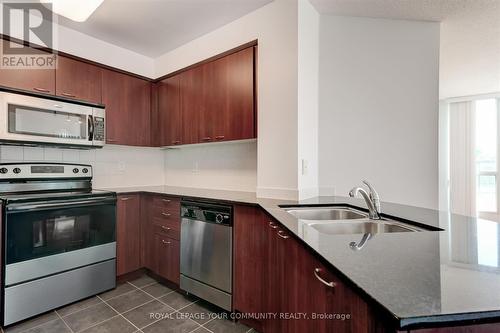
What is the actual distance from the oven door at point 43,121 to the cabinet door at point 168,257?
1204mm

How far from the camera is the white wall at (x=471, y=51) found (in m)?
2.28

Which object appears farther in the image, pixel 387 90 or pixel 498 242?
pixel 387 90

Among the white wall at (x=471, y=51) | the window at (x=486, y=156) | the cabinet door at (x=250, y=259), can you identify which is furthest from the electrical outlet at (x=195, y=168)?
the window at (x=486, y=156)

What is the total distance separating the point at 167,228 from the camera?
98.1 inches

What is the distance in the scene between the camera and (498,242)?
98 centimetres

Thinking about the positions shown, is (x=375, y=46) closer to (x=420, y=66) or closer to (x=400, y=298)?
(x=420, y=66)

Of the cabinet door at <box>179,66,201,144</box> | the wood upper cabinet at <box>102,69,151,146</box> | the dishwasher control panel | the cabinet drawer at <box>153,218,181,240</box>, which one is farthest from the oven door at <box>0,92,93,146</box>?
the dishwasher control panel

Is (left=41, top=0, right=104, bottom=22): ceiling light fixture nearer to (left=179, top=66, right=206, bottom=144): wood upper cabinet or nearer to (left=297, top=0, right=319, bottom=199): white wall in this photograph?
(left=179, top=66, right=206, bottom=144): wood upper cabinet

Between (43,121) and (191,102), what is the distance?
1305 millimetres

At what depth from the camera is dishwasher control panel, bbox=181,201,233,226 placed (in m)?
2.02

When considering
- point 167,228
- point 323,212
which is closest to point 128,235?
point 167,228

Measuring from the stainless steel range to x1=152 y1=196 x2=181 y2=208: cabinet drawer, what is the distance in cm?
39

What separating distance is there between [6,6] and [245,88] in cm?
219

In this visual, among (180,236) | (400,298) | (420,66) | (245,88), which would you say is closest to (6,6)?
(245,88)
